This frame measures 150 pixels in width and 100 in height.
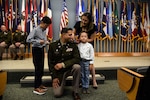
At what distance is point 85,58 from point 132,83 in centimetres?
152

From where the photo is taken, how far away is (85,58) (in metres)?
3.84

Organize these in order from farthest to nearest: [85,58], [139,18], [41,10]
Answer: [139,18] → [41,10] → [85,58]

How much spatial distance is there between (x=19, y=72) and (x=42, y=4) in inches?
108

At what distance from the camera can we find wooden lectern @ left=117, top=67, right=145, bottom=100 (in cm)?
220

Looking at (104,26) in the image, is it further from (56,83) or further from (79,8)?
(56,83)

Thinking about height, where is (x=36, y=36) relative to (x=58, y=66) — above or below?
above

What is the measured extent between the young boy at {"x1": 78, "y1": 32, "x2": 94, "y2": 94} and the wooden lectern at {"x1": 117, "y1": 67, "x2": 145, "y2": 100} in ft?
3.44

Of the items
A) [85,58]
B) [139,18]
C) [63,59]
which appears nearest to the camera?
[63,59]

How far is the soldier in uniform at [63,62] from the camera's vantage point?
352 cm

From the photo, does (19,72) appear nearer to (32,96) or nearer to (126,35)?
(32,96)

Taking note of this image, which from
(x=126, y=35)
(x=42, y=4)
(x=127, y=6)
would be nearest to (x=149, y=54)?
(x=126, y=35)

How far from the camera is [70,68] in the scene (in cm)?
360

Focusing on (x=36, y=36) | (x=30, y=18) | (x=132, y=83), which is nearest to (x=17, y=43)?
(x=30, y=18)

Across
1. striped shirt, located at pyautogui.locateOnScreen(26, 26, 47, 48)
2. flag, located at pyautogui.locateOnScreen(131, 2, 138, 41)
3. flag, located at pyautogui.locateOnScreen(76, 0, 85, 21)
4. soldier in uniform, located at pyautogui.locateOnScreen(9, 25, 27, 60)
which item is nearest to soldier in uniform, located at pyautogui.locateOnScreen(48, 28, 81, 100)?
striped shirt, located at pyautogui.locateOnScreen(26, 26, 47, 48)
